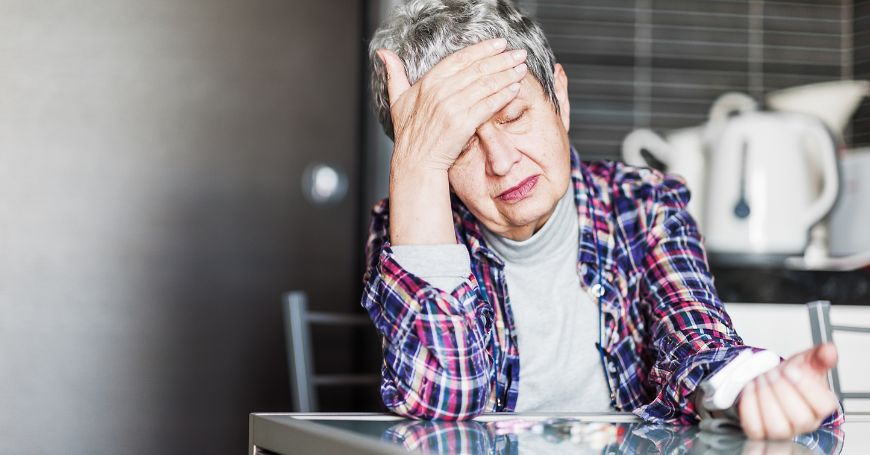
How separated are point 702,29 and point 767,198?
1.72 ft

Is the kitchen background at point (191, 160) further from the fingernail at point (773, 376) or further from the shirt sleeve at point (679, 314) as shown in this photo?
the fingernail at point (773, 376)

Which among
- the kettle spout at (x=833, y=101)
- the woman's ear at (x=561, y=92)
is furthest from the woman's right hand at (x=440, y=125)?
the kettle spout at (x=833, y=101)

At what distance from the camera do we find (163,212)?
2268mm

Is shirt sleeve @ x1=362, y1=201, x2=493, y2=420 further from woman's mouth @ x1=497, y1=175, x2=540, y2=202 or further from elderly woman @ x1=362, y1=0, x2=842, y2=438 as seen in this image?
woman's mouth @ x1=497, y1=175, x2=540, y2=202

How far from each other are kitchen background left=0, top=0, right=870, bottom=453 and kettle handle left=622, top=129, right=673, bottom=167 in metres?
0.12

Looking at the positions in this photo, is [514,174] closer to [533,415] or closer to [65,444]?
[533,415]

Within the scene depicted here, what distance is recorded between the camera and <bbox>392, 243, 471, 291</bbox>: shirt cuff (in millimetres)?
1049

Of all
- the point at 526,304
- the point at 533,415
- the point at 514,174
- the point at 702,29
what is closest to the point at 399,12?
the point at 514,174

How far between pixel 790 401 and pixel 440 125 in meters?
0.52

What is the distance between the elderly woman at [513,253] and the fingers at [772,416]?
0.40 ft

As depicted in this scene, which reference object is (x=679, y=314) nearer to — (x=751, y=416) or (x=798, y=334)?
(x=751, y=416)

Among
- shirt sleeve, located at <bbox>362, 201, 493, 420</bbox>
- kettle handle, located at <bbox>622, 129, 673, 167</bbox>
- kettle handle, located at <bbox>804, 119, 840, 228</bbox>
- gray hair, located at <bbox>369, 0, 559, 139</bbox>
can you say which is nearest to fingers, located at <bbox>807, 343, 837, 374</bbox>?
shirt sleeve, located at <bbox>362, 201, 493, 420</bbox>

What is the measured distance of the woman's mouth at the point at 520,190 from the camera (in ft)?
3.82

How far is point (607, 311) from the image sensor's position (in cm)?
124
